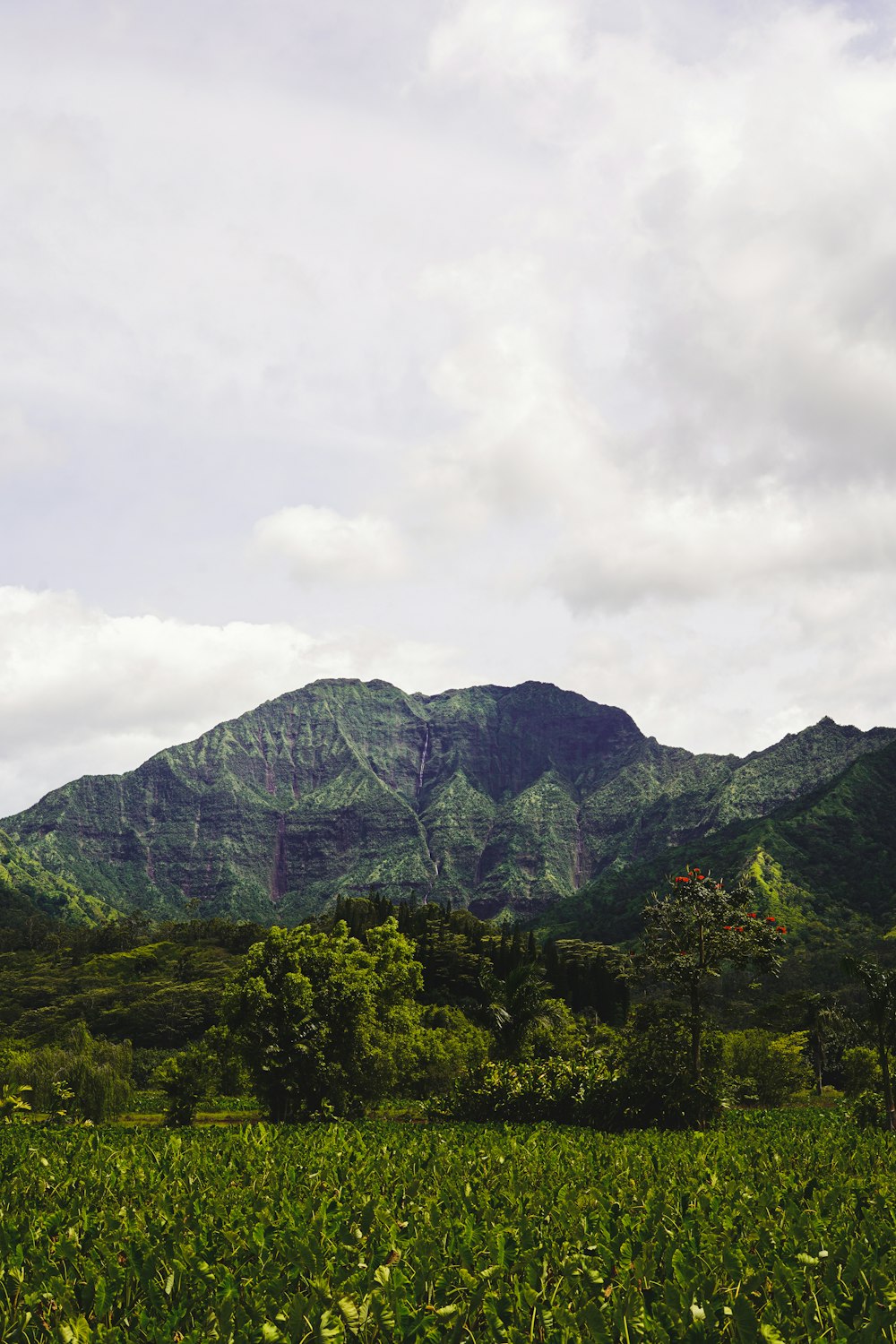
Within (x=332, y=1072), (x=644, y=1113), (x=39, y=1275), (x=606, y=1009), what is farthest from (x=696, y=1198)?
(x=606, y=1009)

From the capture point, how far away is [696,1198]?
7.40 metres

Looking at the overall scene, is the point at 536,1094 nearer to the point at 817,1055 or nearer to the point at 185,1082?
the point at 185,1082

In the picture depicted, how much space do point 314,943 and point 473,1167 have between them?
2771 centimetres

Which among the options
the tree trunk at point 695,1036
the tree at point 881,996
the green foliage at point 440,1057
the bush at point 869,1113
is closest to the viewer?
the tree trunk at point 695,1036

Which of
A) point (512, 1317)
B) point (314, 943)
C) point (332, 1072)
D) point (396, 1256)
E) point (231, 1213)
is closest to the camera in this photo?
point (512, 1317)

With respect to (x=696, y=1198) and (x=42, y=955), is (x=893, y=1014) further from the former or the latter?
(x=42, y=955)

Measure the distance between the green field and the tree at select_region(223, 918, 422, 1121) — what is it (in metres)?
23.7

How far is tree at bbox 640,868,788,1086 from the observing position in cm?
2105

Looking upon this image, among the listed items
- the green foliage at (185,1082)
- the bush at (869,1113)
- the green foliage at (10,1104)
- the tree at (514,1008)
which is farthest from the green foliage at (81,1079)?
the bush at (869,1113)

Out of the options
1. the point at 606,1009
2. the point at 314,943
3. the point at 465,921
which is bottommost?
the point at 606,1009

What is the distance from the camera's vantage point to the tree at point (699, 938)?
69.1ft

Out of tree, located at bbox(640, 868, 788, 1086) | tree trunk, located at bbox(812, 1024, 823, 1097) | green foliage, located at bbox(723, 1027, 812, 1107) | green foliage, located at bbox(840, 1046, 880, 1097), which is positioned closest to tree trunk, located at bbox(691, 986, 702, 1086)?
tree, located at bbox(640, 868, 788, 1086)

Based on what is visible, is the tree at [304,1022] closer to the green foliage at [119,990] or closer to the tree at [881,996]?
the tree at [881,996]

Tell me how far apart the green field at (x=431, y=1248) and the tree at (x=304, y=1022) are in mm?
23738
